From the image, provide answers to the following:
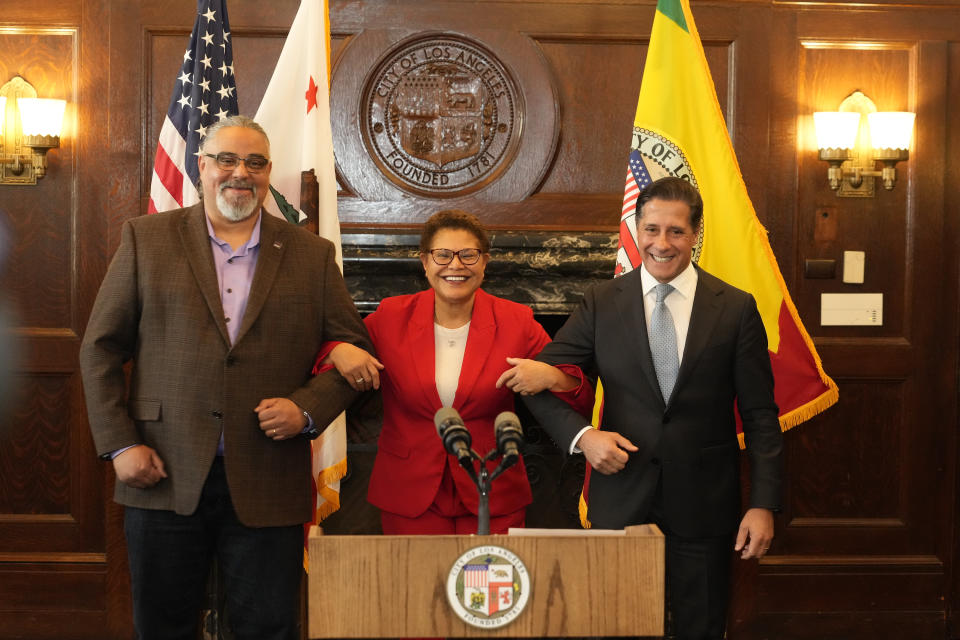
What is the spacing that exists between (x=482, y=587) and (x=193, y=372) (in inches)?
41.0

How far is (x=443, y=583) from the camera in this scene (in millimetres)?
1491

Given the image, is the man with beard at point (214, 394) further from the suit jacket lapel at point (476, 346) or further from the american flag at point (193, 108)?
the american flag at point (193, 108)

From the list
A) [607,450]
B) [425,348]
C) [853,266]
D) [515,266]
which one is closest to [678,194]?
[607,450]

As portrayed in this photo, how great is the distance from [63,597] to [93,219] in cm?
154

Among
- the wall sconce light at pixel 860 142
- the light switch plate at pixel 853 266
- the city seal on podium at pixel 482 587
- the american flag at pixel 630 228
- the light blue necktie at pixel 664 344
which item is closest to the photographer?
the city seal on podium at pixel 482 587

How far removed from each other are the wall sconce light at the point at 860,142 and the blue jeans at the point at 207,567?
8.64ft

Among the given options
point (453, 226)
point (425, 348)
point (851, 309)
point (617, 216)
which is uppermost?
point (617, 216)

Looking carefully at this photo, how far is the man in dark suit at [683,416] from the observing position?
Result: 2.13 m

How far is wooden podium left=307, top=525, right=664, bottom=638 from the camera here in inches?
58.7

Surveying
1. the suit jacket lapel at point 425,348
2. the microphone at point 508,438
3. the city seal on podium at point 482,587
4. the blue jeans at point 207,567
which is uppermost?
the suit jacket lapel at point 425,348

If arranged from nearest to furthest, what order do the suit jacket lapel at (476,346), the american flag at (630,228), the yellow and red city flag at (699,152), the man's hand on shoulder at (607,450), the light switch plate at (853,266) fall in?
1. the man's hand on shoulder at (607,450)
2. the suit jacket lapel at (476,346)
3. the american flag at (630,228)
4. the yellow and red city flag at (699,152)
5. the light switch plate at (853,266)

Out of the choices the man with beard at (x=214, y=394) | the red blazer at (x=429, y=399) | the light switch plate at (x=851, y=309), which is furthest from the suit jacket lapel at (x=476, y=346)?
the light switch plate at (x=851, y=309)

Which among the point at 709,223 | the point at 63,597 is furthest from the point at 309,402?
the point at 63,597

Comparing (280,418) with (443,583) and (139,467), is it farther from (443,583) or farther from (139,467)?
(443,583)
